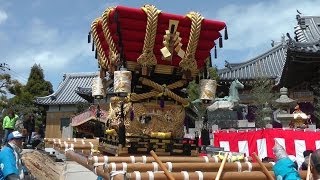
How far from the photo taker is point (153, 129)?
7.17 meters

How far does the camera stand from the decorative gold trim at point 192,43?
23.6 ft

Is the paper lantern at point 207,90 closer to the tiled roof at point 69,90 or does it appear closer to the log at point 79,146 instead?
the log at point 79,146

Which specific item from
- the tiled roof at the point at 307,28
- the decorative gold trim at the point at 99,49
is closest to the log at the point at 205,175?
the decorative gold trim at the point at 99,49

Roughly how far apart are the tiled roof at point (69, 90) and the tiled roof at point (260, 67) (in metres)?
16.0

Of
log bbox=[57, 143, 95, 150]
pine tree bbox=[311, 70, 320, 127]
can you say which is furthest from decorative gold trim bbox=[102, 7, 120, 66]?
pine tree bbox=[311, 70, 320, 127]

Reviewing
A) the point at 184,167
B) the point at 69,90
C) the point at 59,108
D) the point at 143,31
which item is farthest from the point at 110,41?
the point at 69,90

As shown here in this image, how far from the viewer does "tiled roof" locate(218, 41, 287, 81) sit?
29.3m

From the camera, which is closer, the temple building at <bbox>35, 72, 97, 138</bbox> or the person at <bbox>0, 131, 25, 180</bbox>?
the person at <bbox>0, 131, 25, 180</bbox>

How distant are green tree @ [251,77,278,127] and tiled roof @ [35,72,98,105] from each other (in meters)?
19.6

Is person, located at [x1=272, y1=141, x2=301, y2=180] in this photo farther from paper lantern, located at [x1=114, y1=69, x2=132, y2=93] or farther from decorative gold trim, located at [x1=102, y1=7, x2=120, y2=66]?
decorative gold trim, located at [x1=102, y1=7, x2=120, y2=66]

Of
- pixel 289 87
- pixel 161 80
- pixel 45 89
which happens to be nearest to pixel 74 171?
pixel 161 80

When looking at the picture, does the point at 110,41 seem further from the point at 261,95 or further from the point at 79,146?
the point at 261,95

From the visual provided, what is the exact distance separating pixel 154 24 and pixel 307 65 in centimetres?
1882

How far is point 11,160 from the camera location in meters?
5.43
